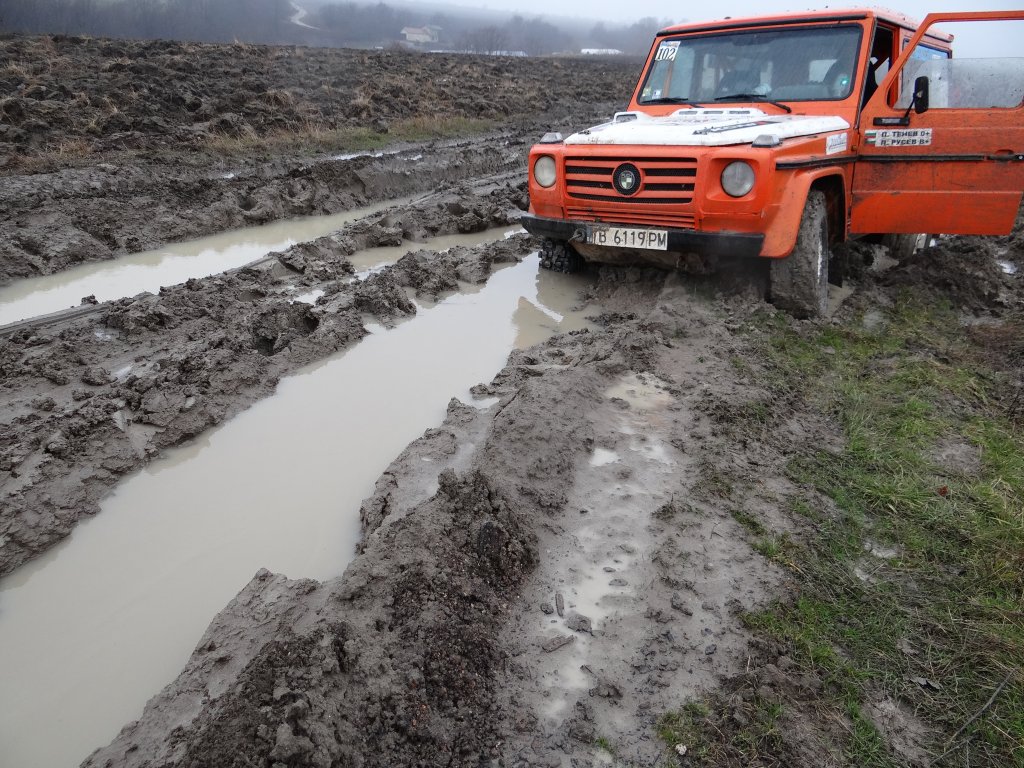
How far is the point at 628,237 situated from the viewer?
5227 millimetres

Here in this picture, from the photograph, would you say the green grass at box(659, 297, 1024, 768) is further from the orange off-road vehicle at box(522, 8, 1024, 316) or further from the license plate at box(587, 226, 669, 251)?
the license plate at box(587, 226, 669, 251)

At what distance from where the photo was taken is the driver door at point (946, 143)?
4.96m

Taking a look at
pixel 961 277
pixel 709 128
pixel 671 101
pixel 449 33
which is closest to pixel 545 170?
pixel 709 128

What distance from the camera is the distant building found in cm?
4802

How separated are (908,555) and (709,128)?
3265 millimetres

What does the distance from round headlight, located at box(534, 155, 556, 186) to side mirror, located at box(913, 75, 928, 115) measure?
2.61 m

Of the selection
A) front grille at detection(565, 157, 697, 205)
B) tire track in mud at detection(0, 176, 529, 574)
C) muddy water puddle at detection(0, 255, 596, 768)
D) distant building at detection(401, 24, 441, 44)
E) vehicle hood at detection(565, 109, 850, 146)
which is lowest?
muddy water puddle at detection(0, 255, 596, 768)

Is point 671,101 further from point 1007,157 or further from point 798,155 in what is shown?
point 1007,157

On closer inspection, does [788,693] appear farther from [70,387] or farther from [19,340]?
[19,340]

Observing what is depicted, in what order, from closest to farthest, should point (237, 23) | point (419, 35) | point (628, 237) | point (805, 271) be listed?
point (805, 271)
point (628, 237)
point (237, 23)
point (419, 35)

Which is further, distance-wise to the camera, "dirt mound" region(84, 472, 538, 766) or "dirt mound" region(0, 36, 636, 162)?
"dirt mound" region(0, 36, 636, 162)

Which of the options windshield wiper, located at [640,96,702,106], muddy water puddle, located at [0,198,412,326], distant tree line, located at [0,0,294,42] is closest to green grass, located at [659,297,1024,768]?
windshield wiper, located at [640,96,702,106]

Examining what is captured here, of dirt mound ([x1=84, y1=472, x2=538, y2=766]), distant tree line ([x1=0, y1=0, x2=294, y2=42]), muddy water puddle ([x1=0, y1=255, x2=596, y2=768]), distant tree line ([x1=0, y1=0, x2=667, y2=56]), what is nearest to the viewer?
dirt mound ([x1=84, y1=472, x2=538, y2=766])

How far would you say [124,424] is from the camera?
153 inches
